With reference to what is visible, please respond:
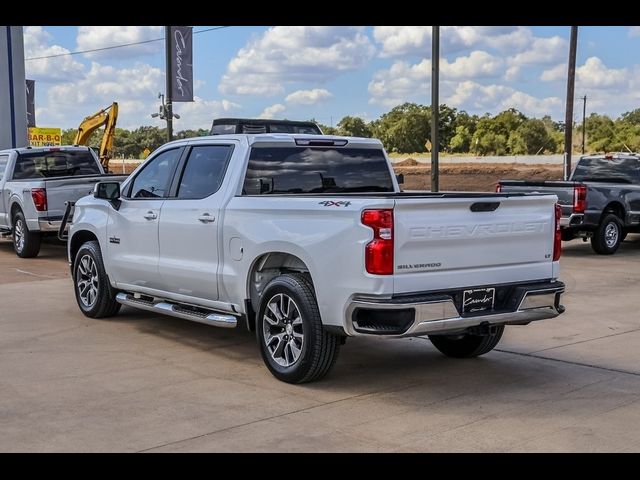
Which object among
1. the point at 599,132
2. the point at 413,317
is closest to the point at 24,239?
the point at 413,317

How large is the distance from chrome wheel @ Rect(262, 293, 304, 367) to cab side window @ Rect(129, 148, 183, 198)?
203 centimetres

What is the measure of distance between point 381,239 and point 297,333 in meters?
1.16

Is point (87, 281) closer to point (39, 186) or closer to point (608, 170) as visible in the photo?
point (39, 186)

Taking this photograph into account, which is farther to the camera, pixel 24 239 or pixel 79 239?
pixel 24 239

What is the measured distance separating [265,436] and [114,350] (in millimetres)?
2967

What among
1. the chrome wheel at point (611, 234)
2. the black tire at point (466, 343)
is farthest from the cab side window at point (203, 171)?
the chrome wheel at point (611, 234)

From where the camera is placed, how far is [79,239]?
9.66 metres

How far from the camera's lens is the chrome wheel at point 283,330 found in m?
6.45

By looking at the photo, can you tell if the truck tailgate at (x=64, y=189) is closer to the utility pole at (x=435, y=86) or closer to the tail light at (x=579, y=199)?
the tail light at (x=579, y=199)

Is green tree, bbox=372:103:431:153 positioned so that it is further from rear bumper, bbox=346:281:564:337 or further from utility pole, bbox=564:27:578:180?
rear bumper, bbox=346:281:564:337

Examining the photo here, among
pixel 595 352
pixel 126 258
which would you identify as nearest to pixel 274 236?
Result: pixel 126 258

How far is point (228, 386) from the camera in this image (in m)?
6.48

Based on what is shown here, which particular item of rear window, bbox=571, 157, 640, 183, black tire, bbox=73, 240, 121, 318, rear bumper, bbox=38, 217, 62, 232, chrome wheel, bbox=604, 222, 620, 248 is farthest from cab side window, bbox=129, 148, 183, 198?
rear window, bbox=571, 157, 640, 183

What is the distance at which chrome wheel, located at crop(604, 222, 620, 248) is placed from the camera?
16.1m
